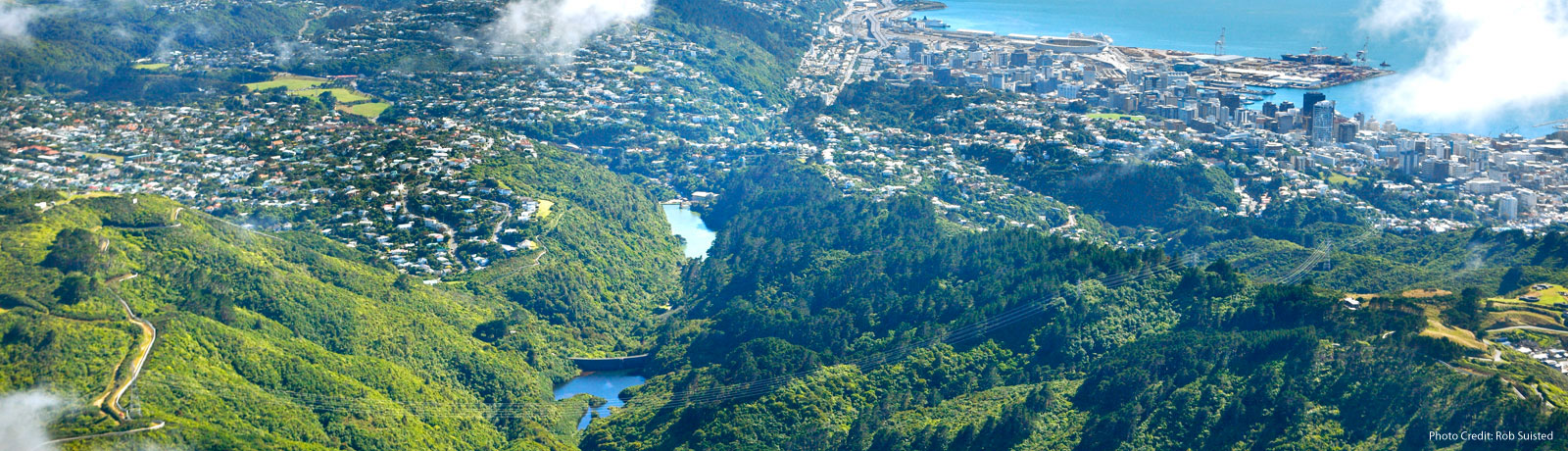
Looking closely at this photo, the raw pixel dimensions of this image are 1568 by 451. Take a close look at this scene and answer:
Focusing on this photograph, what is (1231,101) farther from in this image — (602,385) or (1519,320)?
(602,385)

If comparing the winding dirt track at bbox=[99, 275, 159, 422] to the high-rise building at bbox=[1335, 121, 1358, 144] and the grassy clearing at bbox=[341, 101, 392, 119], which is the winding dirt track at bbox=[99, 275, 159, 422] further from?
the high-rise building at bbox=[1335, 121, 1358, 144]

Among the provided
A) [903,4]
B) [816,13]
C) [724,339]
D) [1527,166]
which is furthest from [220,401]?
[903,4]

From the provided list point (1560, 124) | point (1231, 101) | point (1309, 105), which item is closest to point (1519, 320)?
point (1309, 105)

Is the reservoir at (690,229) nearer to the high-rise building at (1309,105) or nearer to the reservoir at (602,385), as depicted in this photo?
the reservoir at (602,385)

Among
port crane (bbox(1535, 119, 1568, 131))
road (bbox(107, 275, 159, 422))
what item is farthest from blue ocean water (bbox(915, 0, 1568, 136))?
road (bbox(107, 275, 159, 422))

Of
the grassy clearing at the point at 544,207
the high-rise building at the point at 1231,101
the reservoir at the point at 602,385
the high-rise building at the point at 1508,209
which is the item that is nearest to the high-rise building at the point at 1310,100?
the high-rise building at the point at 1231,101

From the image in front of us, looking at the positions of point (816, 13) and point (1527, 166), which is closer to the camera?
point (1527, 166)

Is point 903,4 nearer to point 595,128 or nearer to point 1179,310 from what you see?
point 595,128
